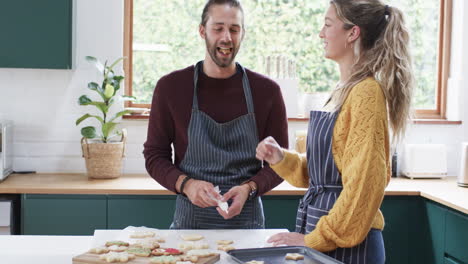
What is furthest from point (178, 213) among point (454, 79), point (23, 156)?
point (454, 79)

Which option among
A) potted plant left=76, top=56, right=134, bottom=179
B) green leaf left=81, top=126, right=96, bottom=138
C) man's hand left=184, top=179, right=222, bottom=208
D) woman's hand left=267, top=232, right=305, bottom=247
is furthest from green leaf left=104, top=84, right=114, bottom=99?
woman's hand left=267, top=232, right=305, bottom=247

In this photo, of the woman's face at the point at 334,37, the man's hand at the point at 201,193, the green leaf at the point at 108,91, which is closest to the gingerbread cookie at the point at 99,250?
the man's hand at the point at 201,193

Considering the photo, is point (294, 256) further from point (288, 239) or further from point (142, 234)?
point (142, 234)

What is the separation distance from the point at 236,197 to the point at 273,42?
2093 millimetres

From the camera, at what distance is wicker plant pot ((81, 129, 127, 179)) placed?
11.7ft

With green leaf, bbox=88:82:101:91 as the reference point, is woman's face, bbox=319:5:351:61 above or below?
above

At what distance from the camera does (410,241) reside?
3.42 meters

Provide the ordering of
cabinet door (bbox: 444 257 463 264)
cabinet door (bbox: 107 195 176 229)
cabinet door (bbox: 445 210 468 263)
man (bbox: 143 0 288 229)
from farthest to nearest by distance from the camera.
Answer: cabinet door (bbox: 107 195 176 229) → cabinet door (bbox: 444 257 463 264) → cabinet door (bbox: 445 210 468 263) → man (bbox: 143 0 288 229)

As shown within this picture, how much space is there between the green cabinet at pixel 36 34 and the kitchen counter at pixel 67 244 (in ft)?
5.32

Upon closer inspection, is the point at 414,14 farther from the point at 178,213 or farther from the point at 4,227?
the point at 4,227

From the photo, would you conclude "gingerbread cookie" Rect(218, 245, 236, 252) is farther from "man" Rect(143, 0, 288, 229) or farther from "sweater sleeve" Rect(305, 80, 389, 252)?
"man" Rect(143, 0, 288, 229)

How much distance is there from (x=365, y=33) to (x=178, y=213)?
104 centimetres

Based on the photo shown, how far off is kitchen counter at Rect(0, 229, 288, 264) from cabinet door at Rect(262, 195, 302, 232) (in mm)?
1196

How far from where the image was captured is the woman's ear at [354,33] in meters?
1.94
